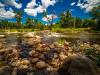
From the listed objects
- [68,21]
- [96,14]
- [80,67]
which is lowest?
[80,67]

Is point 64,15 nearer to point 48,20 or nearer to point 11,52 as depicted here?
point 48,20

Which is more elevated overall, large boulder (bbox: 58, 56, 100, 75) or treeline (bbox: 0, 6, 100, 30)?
treeline (bbox: 0, 6, 100, 30)

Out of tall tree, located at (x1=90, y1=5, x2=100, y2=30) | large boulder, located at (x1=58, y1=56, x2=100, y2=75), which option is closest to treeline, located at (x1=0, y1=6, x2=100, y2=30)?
tall tree, located at (x1=90, y1=5, x2=100, y2=30)

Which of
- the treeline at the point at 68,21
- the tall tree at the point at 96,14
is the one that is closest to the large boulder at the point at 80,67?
the tall tree at the point at 96,14

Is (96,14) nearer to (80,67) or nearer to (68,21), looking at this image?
(68,21)

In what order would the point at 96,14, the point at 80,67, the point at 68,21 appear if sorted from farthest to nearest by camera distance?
the point at 68,21, the point at 96,14, the point at 80,67

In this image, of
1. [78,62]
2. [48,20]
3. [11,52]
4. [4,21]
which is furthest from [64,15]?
[78,62]

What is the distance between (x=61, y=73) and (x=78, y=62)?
1.22 m

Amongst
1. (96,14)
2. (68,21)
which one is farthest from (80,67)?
(68,21)

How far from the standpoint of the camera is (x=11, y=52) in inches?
550

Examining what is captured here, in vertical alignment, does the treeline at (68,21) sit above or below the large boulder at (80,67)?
above

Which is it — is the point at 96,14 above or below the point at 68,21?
above

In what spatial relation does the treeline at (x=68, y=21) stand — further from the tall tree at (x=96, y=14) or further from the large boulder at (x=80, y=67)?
the large boulder at (x=80, y=67)

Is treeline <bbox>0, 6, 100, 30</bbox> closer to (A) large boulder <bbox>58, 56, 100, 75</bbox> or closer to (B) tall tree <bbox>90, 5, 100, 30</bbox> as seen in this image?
(B) tall tree <bbox>90, 5, 100, 30</bbox>
